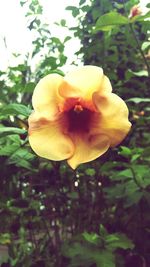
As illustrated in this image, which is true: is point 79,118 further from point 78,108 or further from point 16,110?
point 16,110

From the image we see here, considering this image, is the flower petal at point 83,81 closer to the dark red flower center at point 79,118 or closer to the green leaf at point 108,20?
the dark red flower center at point 79,118

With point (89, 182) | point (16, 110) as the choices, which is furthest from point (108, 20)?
point (89, 182)

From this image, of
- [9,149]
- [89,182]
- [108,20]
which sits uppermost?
[108,20]

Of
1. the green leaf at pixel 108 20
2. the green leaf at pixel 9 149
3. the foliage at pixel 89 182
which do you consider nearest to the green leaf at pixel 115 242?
the foliage at pixel 89 182

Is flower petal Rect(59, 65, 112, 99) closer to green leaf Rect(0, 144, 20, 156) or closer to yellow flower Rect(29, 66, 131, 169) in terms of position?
yellow flower Rect(29, 66, 131, 169)

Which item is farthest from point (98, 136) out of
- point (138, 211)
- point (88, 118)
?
point (138, 211)
